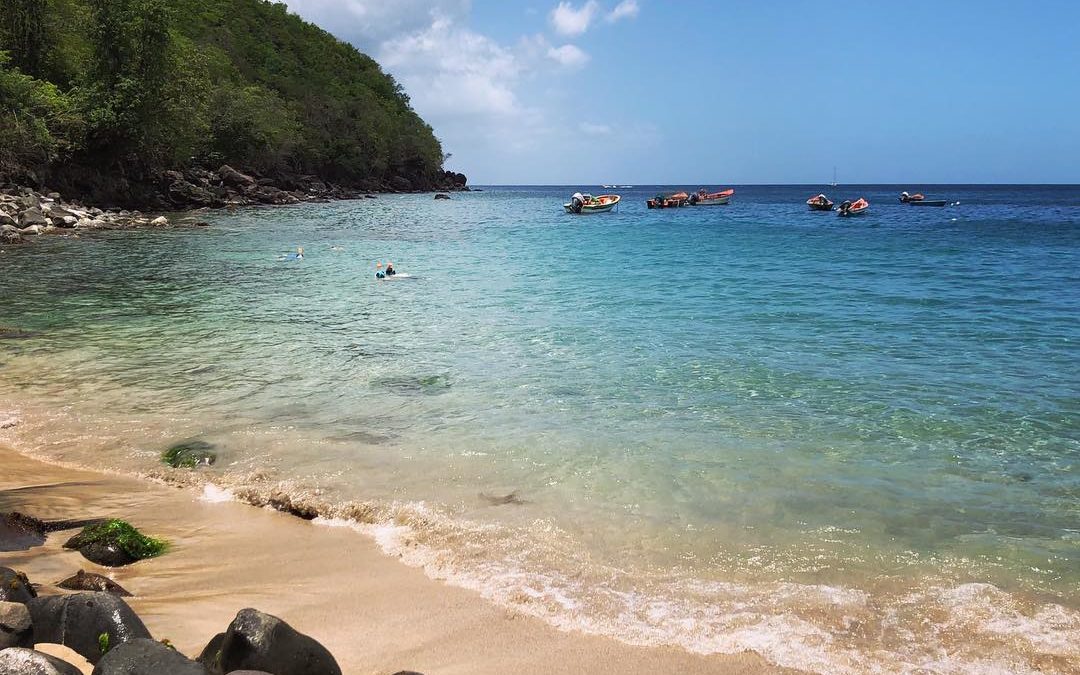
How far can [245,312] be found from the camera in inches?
645

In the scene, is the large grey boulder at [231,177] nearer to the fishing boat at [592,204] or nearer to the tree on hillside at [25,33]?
the tree on hillside at [25,33]

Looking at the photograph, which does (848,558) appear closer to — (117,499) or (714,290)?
(117,499)

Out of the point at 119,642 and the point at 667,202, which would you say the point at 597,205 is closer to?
the point at 667,202

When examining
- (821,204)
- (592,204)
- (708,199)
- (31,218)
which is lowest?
(31,218)

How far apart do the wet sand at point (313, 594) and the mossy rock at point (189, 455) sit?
827mm

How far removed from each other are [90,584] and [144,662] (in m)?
1.76

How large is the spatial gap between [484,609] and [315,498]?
8.48ft

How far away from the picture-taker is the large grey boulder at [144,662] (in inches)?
119

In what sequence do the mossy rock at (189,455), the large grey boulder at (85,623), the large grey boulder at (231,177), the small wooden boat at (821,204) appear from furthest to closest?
1. the small wooden boat at (821,204)
2. the large grey boulder at (231,177)
3. the mossy rock at (189,455)
4. the large grey boulder at (85,623)

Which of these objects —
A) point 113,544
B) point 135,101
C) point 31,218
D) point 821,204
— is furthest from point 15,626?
point 821,204

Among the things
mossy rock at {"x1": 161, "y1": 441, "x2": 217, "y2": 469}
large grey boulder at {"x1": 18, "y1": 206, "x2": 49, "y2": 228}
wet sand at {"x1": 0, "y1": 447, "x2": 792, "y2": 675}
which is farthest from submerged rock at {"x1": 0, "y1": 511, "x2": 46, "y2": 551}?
large grey boulder at {"x1": 18, "y1": 206, "x2": 49, "y2": 228}

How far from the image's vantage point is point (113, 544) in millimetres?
5172

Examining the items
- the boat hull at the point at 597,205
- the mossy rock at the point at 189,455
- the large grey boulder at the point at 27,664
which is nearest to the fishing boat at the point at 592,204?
the boat hull at the point at 597,205

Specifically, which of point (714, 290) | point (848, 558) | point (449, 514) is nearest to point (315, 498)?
point (449, 514)
